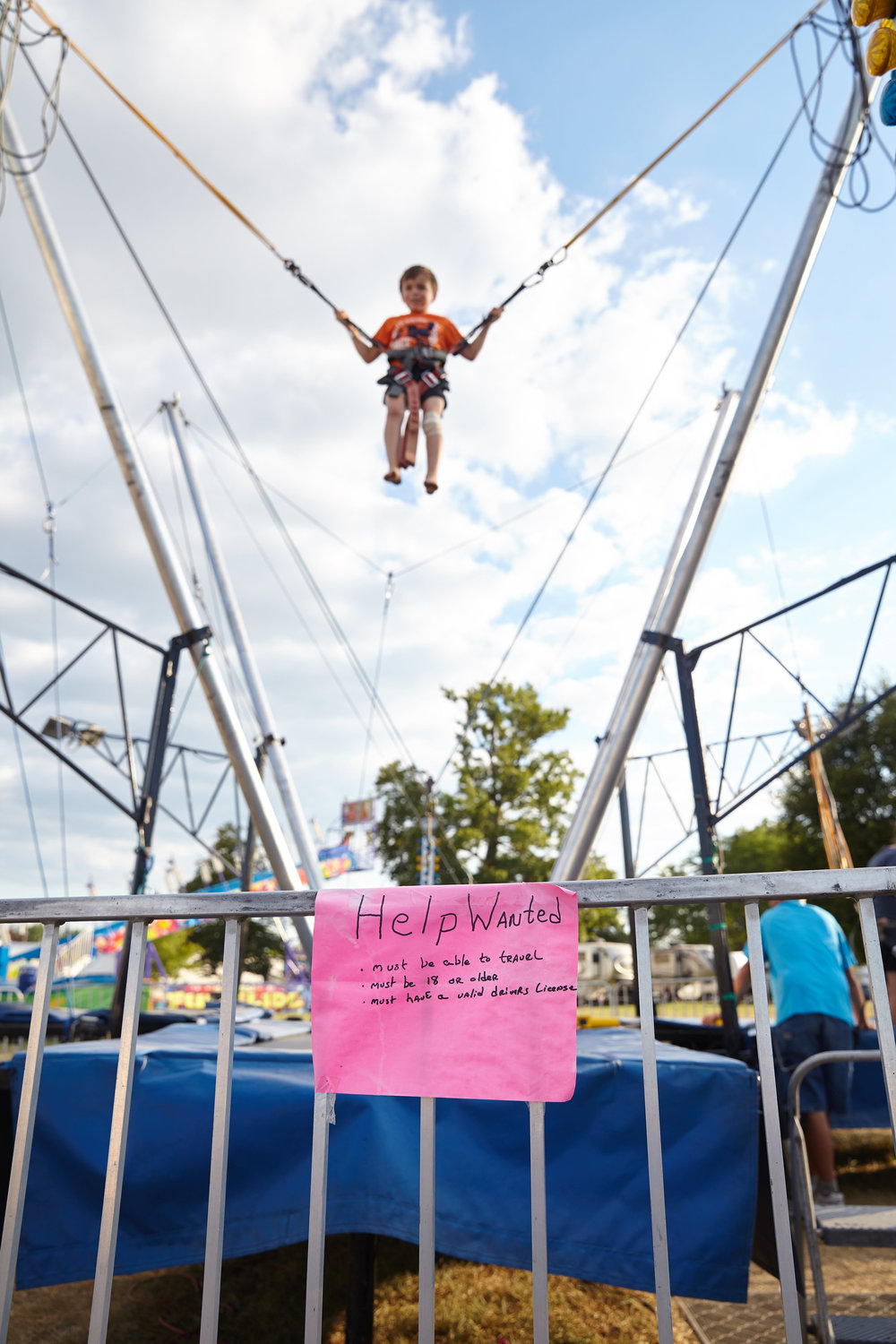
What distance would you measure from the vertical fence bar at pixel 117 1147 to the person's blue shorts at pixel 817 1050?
130 inches

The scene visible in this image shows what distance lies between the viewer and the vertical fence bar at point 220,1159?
1.69 metres

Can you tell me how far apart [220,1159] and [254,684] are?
8540 millimetres

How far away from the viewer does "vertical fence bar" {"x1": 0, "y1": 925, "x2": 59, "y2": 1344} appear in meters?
1.74

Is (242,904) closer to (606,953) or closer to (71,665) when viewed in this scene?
(71,665)

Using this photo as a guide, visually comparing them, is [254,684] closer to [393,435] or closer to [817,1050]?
[393,435]

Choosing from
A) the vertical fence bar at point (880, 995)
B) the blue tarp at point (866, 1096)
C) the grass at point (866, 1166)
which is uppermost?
Answer: the vertical fence bar at point (880, 995)

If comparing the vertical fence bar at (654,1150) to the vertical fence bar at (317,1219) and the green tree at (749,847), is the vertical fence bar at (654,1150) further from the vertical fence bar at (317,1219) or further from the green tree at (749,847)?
the green tree at (749,847)

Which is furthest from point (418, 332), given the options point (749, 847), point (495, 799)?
point (749, 847)

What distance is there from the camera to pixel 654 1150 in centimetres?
165

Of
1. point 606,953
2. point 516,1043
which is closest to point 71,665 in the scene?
point 516,1043

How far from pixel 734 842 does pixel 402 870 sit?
2654 centimetres

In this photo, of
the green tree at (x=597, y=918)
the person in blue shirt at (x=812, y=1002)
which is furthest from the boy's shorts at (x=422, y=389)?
the green tree at (x=597, y=918)

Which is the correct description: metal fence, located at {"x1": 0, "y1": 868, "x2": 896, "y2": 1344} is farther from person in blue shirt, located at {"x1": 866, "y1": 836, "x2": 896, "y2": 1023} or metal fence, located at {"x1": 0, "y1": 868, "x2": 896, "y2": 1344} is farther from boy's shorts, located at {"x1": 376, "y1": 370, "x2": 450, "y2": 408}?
boy's shorts, located at {"x1": 376, "y1": 370, "x2": 450, "y2": 408}

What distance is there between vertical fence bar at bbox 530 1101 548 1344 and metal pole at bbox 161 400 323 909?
7722 millimetres
